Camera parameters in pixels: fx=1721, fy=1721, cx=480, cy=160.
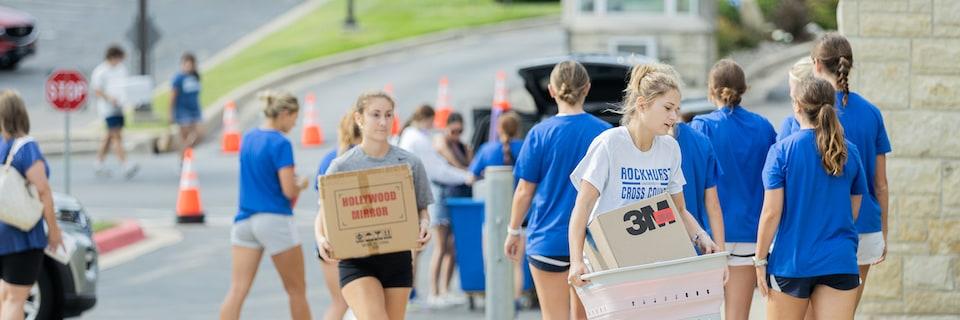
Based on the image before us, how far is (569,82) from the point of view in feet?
26.0

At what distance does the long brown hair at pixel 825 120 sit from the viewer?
7184 millimetres

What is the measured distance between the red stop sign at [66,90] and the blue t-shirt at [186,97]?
11.9ft

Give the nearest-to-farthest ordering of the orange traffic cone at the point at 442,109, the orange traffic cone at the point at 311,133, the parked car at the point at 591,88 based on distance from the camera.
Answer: the parked car at the point at 591,88 < the orange traffic cone at the point at 311,133 < the orange traffic cone at the point at 442,109

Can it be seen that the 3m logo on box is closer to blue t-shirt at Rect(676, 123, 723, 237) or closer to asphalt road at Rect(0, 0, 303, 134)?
blue t-shirt at Rect(676, 123, 723, 237)

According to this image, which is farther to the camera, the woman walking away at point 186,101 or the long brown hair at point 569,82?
the woman walking away at point 186,101

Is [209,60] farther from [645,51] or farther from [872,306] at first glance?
[872,306]

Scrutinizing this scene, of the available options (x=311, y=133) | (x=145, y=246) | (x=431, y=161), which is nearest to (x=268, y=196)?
(x=431, y=161)

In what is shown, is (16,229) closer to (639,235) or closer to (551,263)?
(551,263)

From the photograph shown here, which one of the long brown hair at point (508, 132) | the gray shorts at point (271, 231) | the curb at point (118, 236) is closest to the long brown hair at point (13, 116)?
the gray shorts at point (271, 231)

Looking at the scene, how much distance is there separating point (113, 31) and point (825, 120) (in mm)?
34626

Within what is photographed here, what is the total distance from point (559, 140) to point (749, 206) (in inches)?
38.2

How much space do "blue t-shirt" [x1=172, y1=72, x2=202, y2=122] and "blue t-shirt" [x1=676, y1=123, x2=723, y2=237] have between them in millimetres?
16063

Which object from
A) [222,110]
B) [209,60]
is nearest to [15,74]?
[209,60]

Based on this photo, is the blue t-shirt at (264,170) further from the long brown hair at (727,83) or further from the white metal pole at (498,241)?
the long brown hair at (727,83)
